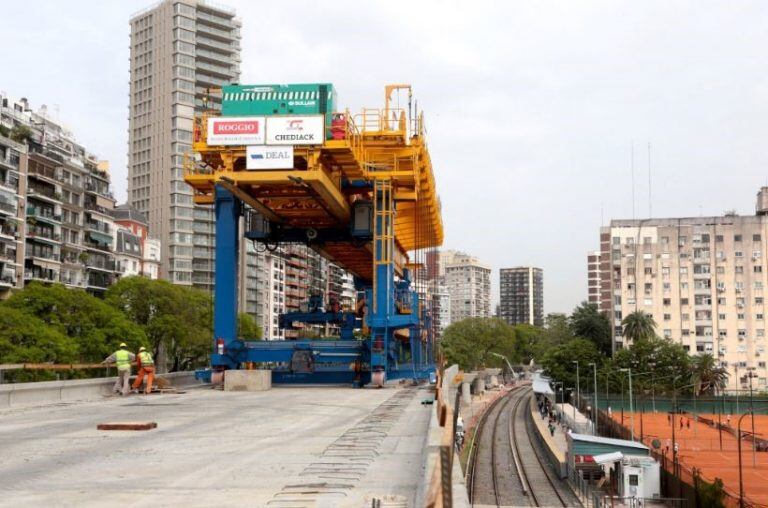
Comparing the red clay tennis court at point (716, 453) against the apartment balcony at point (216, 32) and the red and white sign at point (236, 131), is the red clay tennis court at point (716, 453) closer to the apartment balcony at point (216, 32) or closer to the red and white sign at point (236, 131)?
the red and white sign at point (236, 131)

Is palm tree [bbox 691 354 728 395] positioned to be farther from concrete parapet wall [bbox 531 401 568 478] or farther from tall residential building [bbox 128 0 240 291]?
tall residential building [bbox 128 0 240 291]

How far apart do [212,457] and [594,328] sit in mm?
114958

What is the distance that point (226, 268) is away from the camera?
138 feet

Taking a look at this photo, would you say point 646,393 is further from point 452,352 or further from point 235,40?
point 235,40

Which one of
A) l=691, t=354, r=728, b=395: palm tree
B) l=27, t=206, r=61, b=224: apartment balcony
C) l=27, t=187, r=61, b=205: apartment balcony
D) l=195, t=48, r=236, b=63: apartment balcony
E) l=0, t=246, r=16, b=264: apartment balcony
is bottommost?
l=691, t=354, r=728, b=395: palm tree

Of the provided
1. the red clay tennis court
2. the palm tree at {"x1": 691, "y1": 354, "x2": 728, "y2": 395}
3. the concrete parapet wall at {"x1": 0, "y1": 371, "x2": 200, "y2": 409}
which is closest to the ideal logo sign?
the concrete parapet wall at {"x1": 0, "y1": 371, "x2": 200, "y2": 409}

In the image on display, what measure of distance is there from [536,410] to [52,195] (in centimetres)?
5616

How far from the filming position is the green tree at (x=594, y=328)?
122 metres

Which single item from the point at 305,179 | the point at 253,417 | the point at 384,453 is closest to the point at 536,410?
the point at 305,179

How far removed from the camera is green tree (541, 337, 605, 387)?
A: 313 ft

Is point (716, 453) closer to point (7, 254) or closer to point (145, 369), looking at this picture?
point (145, 369)

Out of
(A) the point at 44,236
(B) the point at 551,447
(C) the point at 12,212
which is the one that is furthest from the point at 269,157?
(A) the point at 44,236

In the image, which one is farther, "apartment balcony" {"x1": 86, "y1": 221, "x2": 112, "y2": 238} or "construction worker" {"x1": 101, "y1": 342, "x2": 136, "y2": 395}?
"apartment balcony" {"x1": 86, "y1": 221, "x2": 112, "y2": 238}

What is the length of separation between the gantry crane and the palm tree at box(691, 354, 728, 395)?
2365 inches
